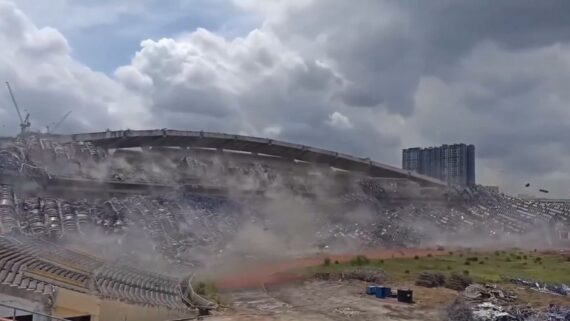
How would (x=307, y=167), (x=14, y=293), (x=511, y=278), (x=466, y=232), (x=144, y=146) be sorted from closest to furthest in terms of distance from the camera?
(x=14, y=293) < (x=511, y=278) < (x=144, y=146) < (x=466, y=232) < (x=307, y=167)

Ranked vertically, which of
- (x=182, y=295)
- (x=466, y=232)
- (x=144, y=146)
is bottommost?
(x=182, y=295)

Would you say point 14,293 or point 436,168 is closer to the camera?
point 14,293

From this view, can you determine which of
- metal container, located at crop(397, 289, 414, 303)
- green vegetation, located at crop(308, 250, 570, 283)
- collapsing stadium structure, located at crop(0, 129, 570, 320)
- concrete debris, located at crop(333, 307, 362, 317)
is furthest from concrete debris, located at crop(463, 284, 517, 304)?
collapsing stadium structure, located at crop(0, 129, 570, 320)

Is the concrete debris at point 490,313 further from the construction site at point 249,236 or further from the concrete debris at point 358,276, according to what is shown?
the concrete debris at point 358,276

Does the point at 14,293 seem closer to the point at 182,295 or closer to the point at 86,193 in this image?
the point at 182,295

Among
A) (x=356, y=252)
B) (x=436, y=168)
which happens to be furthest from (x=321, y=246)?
(x=436, y=168)

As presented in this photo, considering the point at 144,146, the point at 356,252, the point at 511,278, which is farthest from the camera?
the point at 144,146

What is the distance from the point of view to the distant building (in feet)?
420

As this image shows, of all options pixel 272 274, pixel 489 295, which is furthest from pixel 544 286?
pixel 272 274

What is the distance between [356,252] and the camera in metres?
68.8

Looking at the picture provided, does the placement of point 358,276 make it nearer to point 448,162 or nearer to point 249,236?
point 249,236

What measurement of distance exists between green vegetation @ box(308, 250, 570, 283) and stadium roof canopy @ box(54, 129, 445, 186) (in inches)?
1430

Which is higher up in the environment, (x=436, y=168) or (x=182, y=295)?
(x=436, y=168)

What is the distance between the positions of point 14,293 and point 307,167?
251ft
